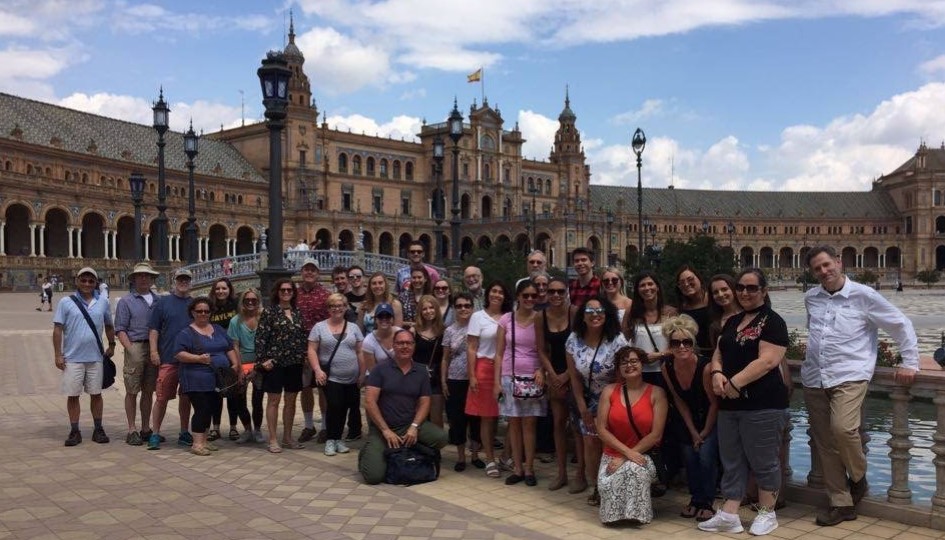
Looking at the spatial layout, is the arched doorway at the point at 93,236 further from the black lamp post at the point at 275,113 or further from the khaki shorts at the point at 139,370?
the khaki shorts at the point at 139,370

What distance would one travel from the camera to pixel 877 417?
12266 millimetres

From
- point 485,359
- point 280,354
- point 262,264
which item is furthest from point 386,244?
point 485,359

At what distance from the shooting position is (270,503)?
22.1ft

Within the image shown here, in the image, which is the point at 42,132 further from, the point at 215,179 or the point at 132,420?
the point at 132,420

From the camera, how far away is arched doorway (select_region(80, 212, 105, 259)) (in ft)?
180

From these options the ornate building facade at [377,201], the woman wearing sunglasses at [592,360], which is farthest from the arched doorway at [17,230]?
the woman wearing sunglasses at [592,360]

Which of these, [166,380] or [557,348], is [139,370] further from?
[557,348]

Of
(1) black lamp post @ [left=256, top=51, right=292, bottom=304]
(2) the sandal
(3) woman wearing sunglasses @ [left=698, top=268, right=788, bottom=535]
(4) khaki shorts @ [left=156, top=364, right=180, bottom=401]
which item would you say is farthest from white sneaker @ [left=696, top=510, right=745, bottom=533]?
(1) black lamp post @ [left=256, top=51, right=292, bottom=304]

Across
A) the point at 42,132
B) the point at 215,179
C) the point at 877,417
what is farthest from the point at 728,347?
the point at 215,179

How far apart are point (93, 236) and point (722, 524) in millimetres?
57065

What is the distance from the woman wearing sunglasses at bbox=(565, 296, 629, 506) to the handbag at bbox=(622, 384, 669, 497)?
0.39 meters

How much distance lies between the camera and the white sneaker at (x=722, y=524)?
19.4 feet

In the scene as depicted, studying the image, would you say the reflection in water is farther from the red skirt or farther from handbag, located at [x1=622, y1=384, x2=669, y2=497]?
the red skirt

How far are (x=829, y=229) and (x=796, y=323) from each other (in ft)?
283
